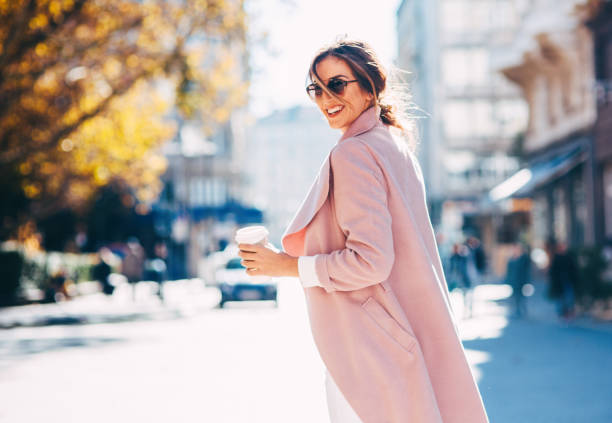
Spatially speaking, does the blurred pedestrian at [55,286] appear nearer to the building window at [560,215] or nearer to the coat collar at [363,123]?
the building window at [560,215]

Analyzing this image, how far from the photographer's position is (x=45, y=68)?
18.6 meters

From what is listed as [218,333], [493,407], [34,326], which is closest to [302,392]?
[493,407]

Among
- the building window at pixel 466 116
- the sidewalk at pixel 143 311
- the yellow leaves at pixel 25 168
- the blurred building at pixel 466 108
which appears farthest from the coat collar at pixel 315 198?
the building window at pixel 466 116

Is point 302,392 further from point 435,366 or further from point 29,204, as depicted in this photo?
point 29,204

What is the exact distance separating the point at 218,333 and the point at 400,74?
1344cm

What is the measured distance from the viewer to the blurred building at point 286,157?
13275cm

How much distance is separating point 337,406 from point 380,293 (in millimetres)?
366

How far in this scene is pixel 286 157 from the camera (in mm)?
135250

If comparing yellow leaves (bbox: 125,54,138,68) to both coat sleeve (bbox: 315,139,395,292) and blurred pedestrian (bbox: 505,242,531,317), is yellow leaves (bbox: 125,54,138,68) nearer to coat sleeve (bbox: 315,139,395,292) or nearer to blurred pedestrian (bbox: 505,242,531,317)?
blurred pedestrian (bbox: 505,242,531,317)

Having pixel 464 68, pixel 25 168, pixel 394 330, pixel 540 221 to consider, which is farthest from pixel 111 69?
pixel 464 68

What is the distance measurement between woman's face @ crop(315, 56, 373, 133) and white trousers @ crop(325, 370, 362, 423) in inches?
30.6

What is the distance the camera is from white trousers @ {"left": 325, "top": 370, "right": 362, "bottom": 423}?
2.60 m

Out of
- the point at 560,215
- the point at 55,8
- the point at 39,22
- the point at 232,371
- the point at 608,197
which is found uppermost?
the point at 55,8

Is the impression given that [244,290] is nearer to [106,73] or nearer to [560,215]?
[106,73]
